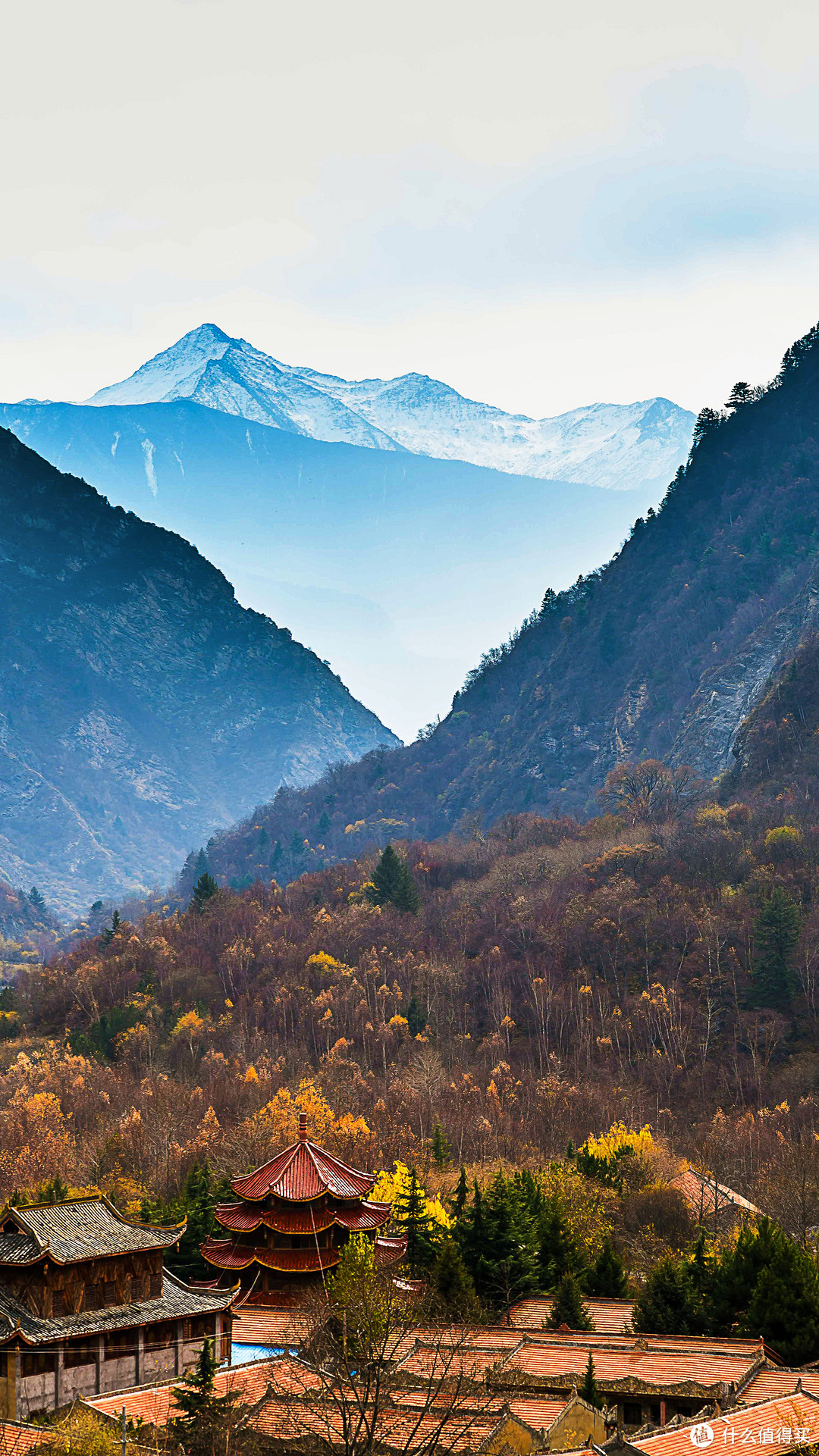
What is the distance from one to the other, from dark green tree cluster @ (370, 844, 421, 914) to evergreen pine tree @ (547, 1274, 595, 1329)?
98860mm

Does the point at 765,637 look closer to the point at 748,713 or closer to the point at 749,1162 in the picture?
the point at 748,713

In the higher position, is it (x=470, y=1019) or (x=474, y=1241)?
(x=470, y=1019)

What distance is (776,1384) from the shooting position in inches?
1559

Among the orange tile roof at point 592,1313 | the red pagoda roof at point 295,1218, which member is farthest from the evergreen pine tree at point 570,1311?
the red pagoda roof at point 295,1218

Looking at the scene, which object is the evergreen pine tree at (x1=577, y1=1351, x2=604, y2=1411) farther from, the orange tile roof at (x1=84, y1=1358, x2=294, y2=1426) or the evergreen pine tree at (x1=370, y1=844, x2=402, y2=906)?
the evergreen pine tree at (x1=370, y1=844, x2=402, y2=906)

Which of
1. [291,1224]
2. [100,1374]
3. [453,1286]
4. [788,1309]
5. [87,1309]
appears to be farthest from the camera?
[291,1224]

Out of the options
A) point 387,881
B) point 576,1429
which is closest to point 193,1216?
point 576,1429

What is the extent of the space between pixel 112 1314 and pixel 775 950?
72572mm

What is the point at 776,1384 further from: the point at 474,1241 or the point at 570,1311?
the point at 474,1241

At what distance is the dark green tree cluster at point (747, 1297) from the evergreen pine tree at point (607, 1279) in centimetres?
305

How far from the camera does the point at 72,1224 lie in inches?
1863

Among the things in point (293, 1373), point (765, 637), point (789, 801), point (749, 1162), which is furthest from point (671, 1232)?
point (765, 637)

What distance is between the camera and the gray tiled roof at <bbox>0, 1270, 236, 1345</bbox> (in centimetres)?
4378

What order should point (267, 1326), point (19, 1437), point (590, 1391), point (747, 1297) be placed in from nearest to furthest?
point (19, 1437) → point (590, 1391) → point (747, 1297) → point (267, 1326)
